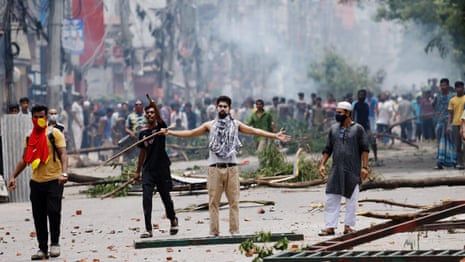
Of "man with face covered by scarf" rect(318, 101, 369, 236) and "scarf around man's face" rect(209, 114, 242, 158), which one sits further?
"man with face covered by scarf" rect(318, 101, 369, 236)

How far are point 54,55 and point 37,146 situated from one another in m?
16.5

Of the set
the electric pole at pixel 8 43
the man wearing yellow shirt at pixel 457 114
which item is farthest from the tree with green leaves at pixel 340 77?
the man wearing yellow shirt at pixel 457 114

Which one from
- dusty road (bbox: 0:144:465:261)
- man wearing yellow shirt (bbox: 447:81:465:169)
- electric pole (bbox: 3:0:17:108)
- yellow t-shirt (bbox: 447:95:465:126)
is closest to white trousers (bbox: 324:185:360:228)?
dusty road (bbox: 0:144:465:261)

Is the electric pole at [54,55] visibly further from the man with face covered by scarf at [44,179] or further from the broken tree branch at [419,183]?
the man with face covered by scarf at [44,179]

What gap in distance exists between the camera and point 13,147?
59.8 ft

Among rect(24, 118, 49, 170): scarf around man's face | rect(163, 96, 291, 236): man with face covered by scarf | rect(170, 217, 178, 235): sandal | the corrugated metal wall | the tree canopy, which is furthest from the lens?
the tree canopy

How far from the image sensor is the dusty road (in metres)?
10.9

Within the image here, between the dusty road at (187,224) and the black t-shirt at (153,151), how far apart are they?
78 centimetres

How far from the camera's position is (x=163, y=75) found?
55.8 m

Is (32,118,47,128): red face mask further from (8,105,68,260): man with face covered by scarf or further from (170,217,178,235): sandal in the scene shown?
(170,217,178,235): sandal

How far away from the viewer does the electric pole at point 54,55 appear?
27.4 m

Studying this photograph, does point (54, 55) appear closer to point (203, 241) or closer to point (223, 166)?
point (223, 166)

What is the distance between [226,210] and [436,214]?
634 cm

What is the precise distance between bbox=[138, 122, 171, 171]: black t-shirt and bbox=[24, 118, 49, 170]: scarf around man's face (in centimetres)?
166
